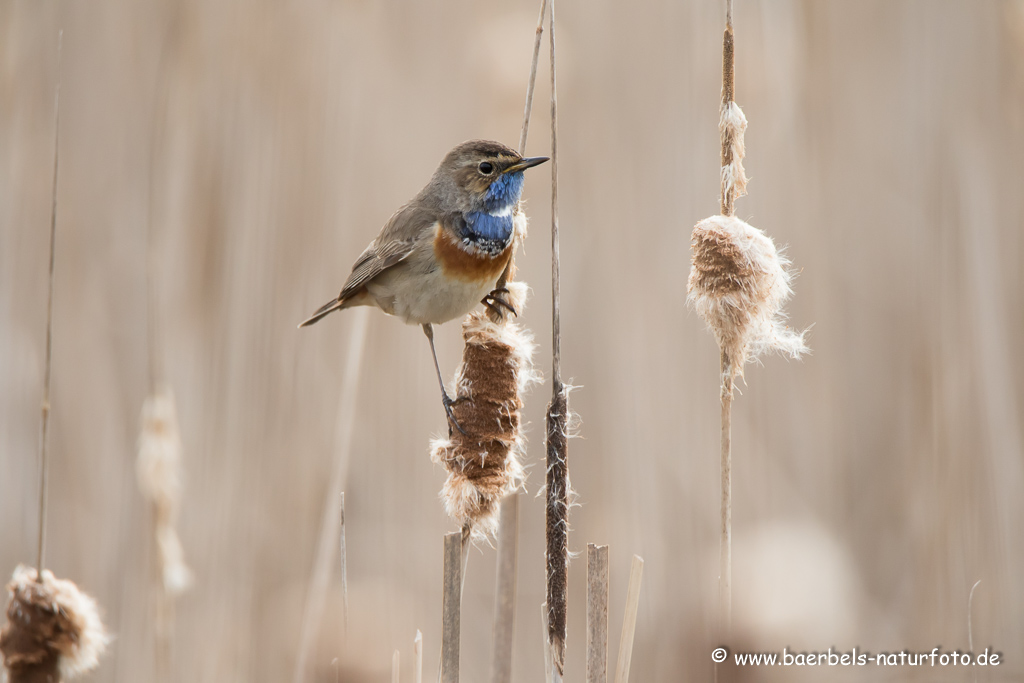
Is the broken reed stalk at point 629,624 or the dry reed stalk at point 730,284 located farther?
the dry reed stalk at point 730,284

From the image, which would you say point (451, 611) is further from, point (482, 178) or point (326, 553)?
point (482, 178)

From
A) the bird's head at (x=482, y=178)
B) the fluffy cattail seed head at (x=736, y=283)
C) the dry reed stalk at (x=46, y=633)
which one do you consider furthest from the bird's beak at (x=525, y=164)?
the dry reed stalk at (x=46, y=633)

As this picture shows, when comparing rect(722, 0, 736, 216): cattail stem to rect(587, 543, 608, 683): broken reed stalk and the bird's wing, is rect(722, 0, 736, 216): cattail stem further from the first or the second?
the bird's wing

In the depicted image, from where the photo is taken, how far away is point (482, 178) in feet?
9.91

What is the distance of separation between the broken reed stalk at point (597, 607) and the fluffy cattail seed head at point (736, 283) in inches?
24.8

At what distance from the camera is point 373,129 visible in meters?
4.08

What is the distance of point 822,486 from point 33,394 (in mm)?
3787

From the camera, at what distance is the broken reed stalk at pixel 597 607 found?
70.6 inches

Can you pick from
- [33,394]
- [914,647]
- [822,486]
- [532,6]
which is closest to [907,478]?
[822,486]

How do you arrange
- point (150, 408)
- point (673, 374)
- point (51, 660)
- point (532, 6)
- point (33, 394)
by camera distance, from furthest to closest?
point (532, 6) → point (673, 374) → point (33, 394) → point (150, 408) → point (51, 660)

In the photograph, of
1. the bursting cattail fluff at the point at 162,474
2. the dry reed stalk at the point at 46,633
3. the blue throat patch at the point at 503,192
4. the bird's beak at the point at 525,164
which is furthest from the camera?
the blue throat patch at the point at 503,192

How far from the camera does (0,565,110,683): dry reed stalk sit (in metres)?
1.75

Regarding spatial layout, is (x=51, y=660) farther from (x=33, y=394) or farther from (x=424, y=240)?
(x=33, y=394)

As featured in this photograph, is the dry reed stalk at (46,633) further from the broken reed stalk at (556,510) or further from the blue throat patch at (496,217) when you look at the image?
the blue throat patch at (496,217)
